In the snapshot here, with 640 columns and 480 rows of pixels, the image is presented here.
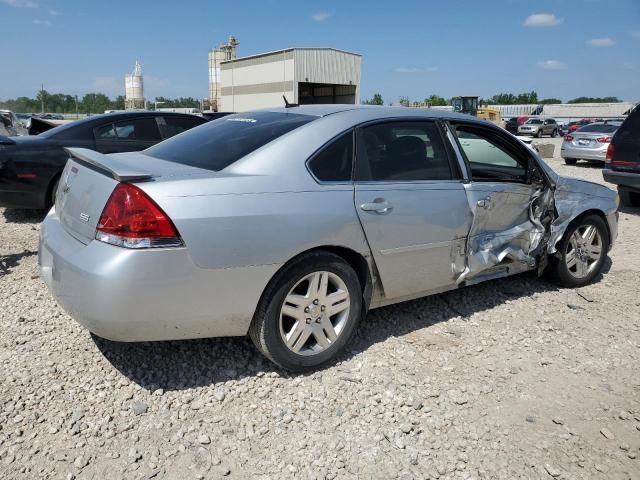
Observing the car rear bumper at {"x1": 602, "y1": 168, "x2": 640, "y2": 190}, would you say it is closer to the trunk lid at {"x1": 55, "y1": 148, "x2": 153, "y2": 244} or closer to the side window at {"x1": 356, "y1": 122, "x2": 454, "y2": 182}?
the side window at {"x1": 356, "y1": 122, "x2": 454, "y2": 182}

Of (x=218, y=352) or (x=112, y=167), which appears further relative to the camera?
(x=218, y=352)

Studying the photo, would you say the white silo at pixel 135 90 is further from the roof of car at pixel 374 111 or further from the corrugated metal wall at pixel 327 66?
the roof of car at pixel 374 111

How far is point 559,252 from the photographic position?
4.50 meters

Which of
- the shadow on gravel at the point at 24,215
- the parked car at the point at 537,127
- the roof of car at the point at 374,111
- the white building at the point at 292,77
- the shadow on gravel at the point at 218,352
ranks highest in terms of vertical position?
the white building at the point at 292,77

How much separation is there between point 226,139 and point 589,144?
15431mm

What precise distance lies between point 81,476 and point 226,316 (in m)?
0.94

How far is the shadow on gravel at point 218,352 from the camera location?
3.02 metres

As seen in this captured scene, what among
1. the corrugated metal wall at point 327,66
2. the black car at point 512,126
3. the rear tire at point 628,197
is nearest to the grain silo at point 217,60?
the corrugated metal wall at point 327,66

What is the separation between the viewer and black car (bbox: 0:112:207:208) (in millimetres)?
6129

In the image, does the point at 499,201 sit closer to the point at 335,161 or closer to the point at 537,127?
the point at 335,161

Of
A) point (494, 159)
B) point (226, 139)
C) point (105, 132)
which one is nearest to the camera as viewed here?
point (226, 139)

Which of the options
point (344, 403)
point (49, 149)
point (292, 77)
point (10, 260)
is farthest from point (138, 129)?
point (292, 77)

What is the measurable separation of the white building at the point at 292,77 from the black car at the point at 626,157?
103 feet

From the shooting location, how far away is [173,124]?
7.44 metres
